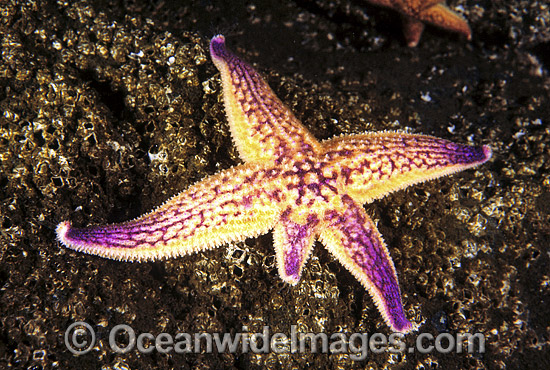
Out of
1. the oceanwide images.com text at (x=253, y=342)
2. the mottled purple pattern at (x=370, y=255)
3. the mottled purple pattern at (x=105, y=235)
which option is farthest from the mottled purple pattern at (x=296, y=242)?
the mottled purple pattern at (x=105, y=235)

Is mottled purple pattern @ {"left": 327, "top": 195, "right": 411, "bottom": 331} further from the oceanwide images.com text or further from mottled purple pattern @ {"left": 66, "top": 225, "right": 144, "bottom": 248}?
mottled purple pattern @ {"left": 66, "top": 225, "right": 144, "bottom": 248}

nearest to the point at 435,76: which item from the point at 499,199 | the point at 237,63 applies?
the point at 499,199

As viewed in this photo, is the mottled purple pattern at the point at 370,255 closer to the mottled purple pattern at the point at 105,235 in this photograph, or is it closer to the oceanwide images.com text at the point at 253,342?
the oceanwide images.com text at the point at 253,342

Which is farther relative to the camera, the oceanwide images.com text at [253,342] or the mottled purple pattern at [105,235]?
the oceanwide images.com text at [253,342]

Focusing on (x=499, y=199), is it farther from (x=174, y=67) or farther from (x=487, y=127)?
(x=174, y=67)

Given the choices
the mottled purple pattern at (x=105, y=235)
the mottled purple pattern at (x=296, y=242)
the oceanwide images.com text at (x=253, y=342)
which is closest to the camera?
the mottled purple pattern at (x=105, y=235)

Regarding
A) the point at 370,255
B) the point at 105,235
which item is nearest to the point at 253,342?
the point at 370,255

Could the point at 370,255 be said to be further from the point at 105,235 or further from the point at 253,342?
the point at 105,235
